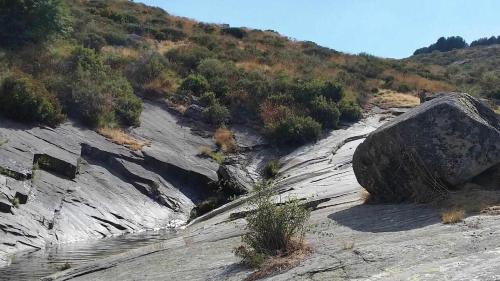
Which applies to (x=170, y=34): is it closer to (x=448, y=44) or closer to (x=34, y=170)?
(x=34, y=170)

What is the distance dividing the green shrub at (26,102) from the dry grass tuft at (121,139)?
2038mm

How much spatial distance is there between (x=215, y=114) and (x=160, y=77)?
4.93 m

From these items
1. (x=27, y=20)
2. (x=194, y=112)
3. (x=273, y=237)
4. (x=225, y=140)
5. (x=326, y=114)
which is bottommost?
(x=225, y=140)

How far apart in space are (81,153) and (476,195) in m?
15.3

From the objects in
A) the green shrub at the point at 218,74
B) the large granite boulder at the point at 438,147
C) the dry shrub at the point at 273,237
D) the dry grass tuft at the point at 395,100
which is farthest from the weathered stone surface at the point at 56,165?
the dry grass tuft at the point at 395,100

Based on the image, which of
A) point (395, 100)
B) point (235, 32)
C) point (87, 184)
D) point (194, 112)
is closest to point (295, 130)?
point (194, 112)

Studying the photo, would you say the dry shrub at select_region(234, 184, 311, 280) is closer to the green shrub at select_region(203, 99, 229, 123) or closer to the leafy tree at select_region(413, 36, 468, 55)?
the green shrub at select_region(203, 99, 229, 123)

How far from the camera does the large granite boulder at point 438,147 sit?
1176cm

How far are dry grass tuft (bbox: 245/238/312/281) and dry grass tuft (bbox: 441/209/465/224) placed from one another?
2.39m

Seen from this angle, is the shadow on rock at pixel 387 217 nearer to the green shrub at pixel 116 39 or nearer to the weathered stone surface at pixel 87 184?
the weathered stone surface at pixel 87 184

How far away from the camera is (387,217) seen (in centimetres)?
1137

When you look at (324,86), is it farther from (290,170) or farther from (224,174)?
(224,174)

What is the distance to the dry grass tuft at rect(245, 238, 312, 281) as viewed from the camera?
29.3ft

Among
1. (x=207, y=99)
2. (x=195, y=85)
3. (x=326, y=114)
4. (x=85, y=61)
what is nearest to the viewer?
(x=85, y=61)
